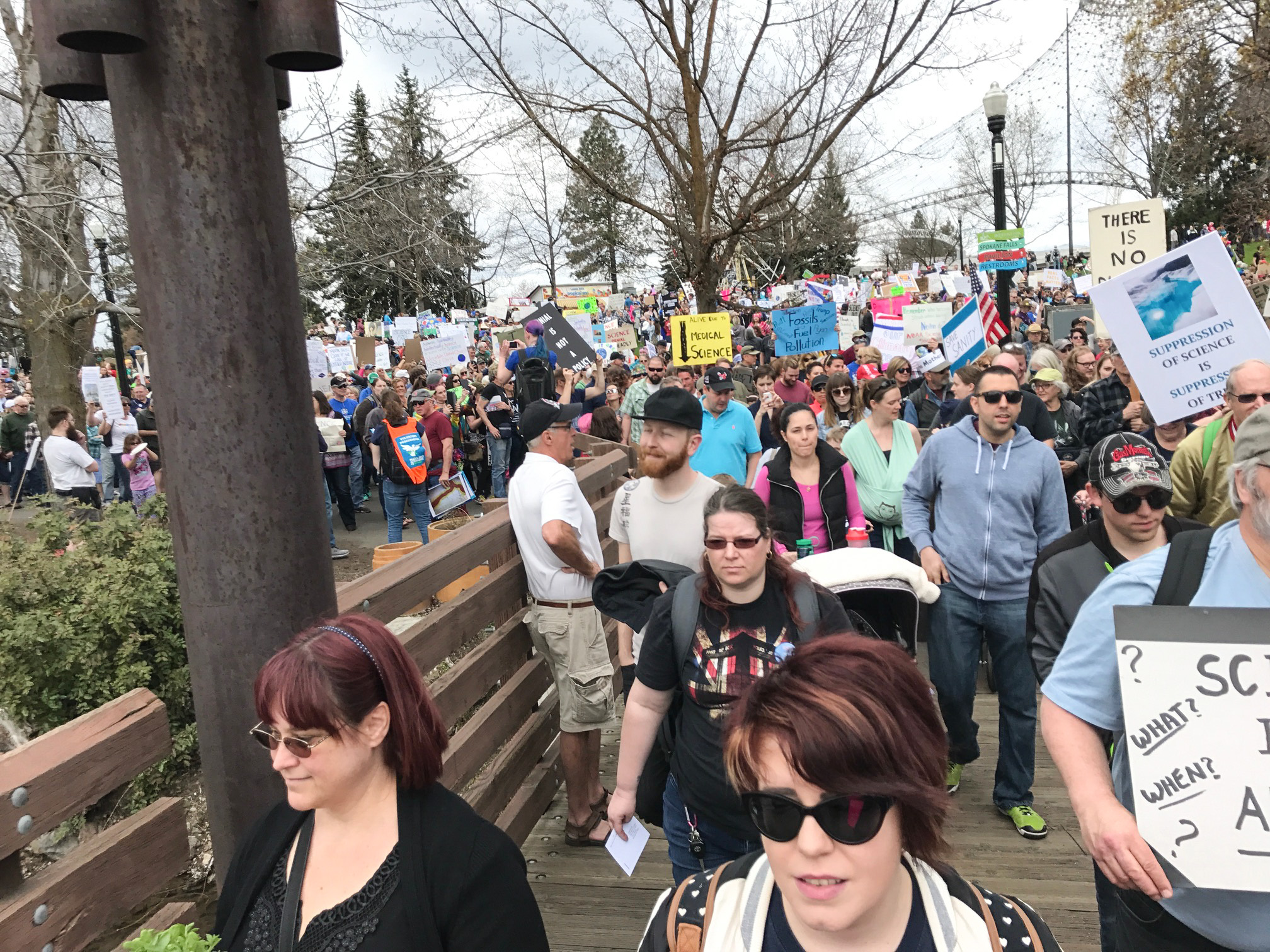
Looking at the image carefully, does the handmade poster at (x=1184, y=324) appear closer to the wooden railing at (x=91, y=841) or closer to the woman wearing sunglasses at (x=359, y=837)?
the woman wearing sunglasses at (x=359, y=837)

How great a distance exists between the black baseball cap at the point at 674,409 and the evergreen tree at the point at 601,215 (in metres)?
11.6

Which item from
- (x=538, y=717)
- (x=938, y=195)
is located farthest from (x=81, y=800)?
(x=938, y=195)

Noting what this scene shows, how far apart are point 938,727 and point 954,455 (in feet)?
10.0

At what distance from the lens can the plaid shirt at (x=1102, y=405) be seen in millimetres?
7125

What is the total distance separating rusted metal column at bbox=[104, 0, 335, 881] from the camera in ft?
6.23

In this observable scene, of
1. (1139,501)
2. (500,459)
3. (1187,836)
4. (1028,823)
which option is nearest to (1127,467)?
(1139,501)

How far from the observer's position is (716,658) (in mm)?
2852

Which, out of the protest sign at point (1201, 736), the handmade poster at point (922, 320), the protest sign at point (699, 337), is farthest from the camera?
the handmade poster at point (922, 320)

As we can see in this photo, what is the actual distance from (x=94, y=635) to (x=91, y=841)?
2.36 metres

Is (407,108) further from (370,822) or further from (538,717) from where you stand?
(370,822)

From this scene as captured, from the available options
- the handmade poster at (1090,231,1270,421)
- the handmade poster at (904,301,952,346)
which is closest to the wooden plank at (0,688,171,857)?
the handmade poster at (1090,231,1270,421)

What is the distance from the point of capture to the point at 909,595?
3961 mm

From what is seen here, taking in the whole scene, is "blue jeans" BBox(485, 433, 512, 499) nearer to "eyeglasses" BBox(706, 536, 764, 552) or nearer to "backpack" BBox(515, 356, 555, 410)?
"backpack" BBox(515, 356, 555, 410)

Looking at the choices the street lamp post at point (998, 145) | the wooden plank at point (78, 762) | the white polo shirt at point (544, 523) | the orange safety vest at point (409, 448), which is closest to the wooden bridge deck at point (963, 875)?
the white polo shirt at point (544, 523)
